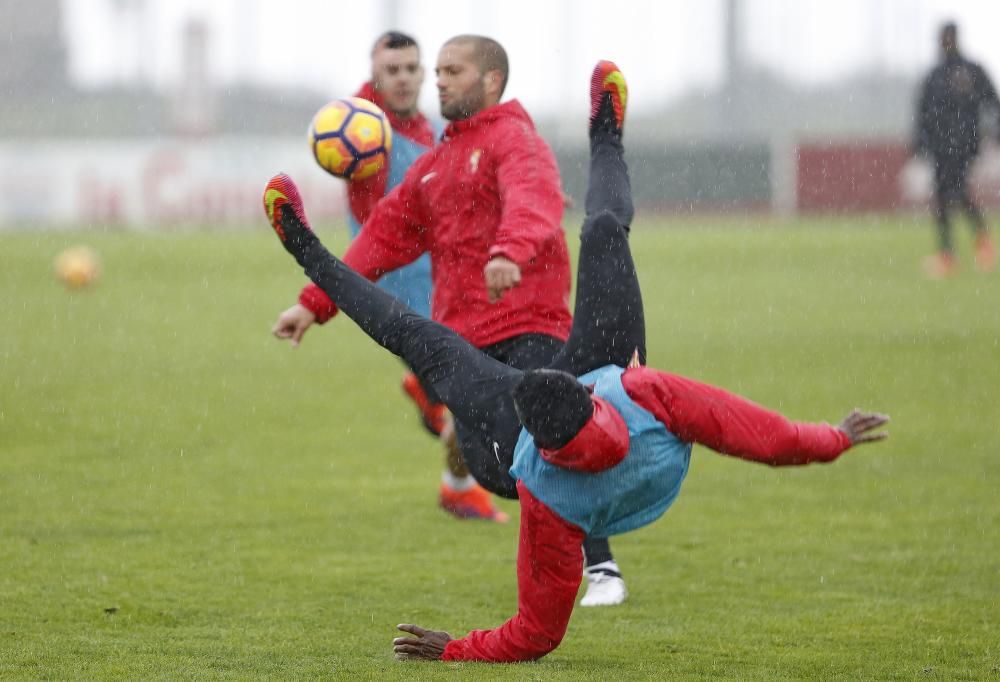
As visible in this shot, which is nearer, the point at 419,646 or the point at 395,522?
the point at 419,646

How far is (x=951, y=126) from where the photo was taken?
1961 centimetres

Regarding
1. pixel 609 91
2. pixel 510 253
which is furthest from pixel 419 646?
pixel 609 91

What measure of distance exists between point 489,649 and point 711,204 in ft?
106

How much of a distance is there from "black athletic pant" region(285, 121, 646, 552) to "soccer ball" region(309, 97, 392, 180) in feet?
5.69

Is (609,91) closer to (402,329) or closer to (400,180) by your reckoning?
(402,329)

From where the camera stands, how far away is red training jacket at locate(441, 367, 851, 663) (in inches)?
201

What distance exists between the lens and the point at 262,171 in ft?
113

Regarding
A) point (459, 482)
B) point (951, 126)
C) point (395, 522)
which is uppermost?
point (951, 126)

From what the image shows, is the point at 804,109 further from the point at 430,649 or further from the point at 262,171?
the point at 430,649

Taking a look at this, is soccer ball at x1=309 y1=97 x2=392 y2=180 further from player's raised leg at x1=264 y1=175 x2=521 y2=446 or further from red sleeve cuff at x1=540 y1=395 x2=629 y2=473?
red sleeve cuff at x1=540 y1=395 x2=629 y2=473

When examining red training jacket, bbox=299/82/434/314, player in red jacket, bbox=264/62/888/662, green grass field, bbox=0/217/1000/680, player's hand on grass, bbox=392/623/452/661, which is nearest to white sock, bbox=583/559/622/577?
green grass field, bbox=0/217/1000/680

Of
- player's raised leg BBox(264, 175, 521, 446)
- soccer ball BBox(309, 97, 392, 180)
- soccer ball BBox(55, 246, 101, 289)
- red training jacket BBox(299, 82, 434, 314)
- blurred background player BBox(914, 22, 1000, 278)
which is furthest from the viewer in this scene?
soccer ball BBox(55, 246, 101, 289)

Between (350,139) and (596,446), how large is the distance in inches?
137

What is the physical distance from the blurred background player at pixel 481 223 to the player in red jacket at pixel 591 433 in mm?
721
